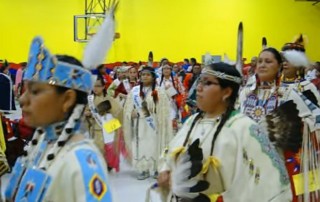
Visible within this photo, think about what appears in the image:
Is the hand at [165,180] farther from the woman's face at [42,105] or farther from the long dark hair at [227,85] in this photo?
the woman's face at [42,105]

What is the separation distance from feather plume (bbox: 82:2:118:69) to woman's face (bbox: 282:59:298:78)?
1.89 m

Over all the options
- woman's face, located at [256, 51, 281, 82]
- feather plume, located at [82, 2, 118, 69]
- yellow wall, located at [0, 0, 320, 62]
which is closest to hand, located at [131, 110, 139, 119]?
woman's face, located at [256, 51, 281, 82]

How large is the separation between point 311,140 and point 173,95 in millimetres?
4388

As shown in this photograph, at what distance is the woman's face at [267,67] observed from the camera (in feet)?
11.0

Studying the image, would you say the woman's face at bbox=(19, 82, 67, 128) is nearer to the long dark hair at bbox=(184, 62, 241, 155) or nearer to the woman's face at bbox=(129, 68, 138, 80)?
the long dark hair at bbox=(184, 62, 241, 155)

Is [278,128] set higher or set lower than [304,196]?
higher

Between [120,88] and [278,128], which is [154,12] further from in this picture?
[278,128]

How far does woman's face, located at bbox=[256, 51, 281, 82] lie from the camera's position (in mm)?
3367

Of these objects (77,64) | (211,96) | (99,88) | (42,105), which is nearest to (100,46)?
(77,64)

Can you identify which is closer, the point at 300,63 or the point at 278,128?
the point at 278,128

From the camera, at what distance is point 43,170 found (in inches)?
57.1

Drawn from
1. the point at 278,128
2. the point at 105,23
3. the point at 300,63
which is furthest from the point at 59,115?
the point at 300,63

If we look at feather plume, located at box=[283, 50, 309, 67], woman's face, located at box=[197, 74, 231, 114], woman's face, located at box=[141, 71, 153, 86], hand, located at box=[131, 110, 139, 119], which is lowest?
hand, located at box=[131, 110, 139, 119]

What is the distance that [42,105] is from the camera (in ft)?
4.90
